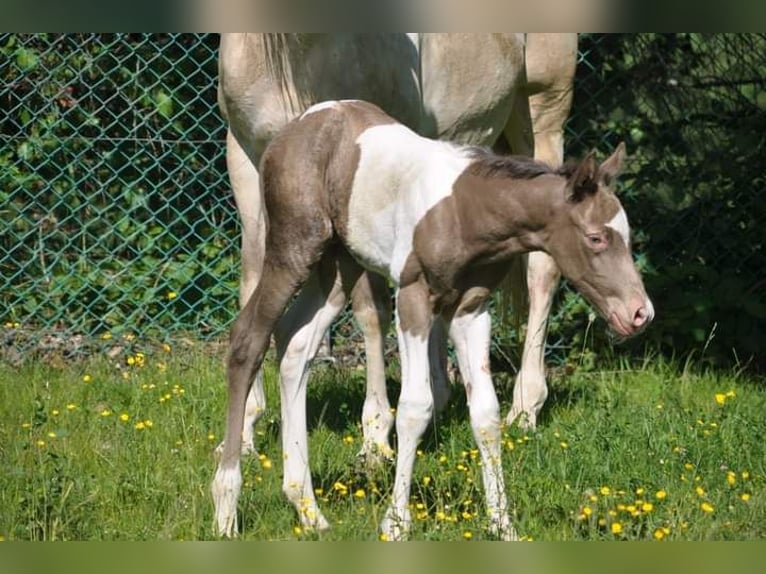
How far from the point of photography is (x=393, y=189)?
4238 millimetres

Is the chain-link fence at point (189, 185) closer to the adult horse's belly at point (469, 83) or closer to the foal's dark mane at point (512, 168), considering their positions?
the adult horse's belly at point (469, 83)

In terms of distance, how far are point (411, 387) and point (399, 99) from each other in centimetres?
162

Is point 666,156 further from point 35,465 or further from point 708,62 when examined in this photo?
point 35,465

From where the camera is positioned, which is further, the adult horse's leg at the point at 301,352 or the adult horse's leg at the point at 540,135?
the adult horse's leg at the point at 540,135

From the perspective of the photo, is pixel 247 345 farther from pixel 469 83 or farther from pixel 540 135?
pixel 540 135

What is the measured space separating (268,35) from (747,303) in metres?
3.40

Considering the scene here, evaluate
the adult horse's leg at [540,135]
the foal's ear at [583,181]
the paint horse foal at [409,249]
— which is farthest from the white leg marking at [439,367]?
the foal's ear at [583,181]

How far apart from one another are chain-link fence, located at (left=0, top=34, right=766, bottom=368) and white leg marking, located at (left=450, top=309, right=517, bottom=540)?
121 inches

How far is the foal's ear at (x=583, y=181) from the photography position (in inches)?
151

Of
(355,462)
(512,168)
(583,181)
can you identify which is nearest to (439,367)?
(355,462)

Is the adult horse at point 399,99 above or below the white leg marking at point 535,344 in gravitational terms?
above

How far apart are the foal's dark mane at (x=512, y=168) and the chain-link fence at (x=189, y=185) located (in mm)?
3277

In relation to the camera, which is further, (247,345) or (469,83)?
(469,83)
